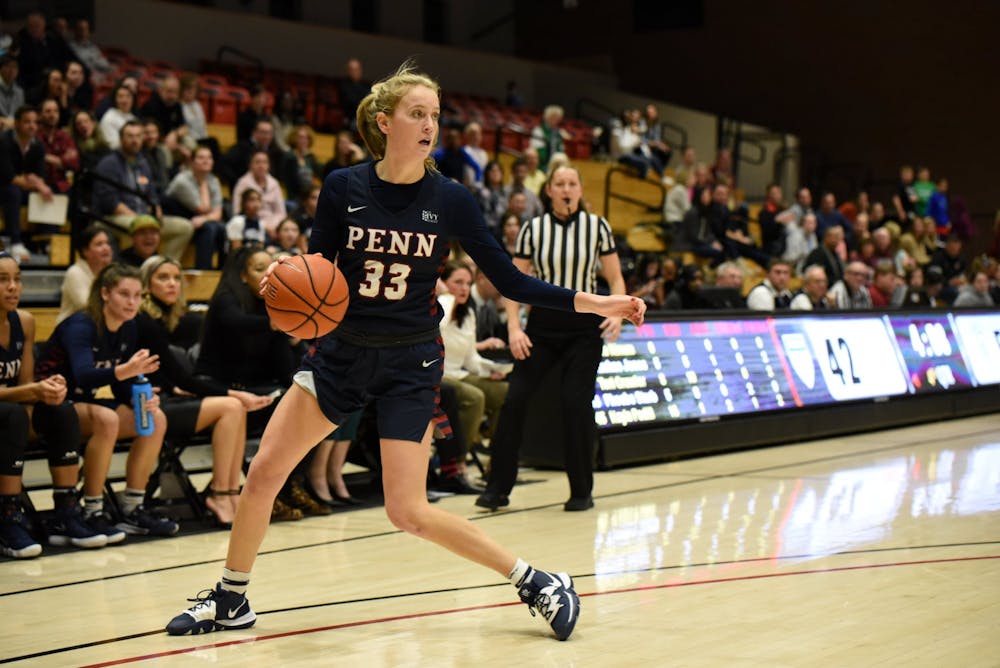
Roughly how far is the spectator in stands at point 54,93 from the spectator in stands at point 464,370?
542 cm

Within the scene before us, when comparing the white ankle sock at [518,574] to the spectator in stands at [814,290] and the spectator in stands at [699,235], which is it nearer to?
the spectator in stands at [814,290]

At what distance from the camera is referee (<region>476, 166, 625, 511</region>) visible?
7.19 meters

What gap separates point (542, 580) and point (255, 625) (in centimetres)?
106

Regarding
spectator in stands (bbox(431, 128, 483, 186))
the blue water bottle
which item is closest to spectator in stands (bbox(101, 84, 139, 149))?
spectator in stands (bbox(431, 128, 483, 186))

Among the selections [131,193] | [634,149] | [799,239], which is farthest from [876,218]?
[131,193]

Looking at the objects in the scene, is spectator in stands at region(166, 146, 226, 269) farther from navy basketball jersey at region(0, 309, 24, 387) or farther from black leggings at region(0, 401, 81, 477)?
black leggings at region(0, 401, 81, 477)

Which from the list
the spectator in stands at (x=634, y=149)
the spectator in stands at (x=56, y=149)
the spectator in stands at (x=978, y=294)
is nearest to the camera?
the spectator in stands at (x=56, y=149)

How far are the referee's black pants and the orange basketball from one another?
10.5 feet

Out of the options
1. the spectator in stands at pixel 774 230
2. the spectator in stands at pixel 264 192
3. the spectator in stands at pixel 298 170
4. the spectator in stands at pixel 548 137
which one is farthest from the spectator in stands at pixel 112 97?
the spectator in stands at pixel 774 230

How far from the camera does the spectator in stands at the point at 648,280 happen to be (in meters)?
12.7

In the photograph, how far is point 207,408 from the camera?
6773mm

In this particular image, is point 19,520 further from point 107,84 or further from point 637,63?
point 637,63

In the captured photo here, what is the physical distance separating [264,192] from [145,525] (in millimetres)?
6107

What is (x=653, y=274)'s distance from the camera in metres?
13.4
